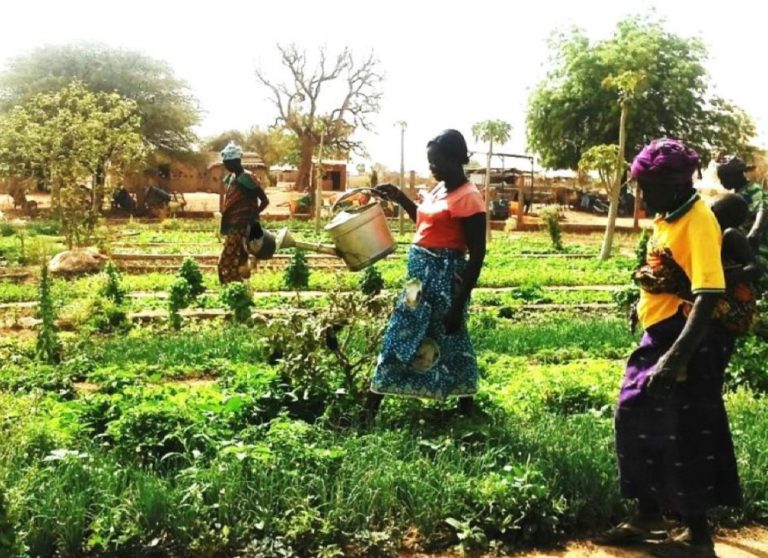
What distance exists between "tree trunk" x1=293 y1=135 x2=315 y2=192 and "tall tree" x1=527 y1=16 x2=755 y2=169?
11.7 m

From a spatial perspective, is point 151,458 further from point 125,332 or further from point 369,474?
point 125,332

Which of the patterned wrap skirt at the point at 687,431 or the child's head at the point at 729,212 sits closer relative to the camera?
the patterned wrap skirt at the point at 687,431

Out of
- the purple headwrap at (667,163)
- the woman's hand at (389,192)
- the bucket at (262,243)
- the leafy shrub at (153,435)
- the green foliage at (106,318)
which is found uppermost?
the purple headwrap at (667,163)

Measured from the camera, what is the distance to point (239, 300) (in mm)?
8117

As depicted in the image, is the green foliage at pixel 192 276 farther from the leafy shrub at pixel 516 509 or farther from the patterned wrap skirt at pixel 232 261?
the leafy shrub at pixel 516 509

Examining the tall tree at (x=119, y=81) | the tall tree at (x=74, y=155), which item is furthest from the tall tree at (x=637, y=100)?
the tall tree at (x=74, y=155)

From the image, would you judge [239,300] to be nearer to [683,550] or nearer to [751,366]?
[751,366]

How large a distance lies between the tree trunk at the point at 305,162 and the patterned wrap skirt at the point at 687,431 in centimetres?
3709

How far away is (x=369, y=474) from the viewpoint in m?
3.47

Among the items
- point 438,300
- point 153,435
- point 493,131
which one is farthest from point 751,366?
point 493,131

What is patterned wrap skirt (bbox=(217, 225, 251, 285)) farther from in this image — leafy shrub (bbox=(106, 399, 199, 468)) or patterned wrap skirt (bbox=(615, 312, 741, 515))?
patterned wrap skirt (bbox=(615, 312, 741, 515))

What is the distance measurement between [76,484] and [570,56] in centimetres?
3361

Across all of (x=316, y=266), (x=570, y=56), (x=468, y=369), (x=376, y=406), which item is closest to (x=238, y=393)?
(x=376, y=406)

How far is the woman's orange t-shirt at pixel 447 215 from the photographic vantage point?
4219mm
